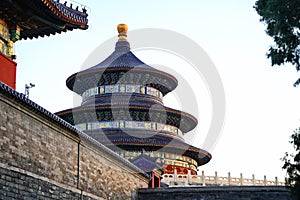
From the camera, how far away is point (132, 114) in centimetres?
3762

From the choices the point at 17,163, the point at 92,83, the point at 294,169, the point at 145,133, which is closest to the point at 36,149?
the point at 17,163

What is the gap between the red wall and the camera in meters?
18.0

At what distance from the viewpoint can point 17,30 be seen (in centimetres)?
1955

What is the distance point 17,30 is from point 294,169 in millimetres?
11711

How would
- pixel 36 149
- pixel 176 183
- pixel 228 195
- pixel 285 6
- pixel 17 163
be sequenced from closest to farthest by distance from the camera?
pixel 285 6 < pixel 17 163 < pixel 36 149 < pixel 228 195 < pixel 176 183

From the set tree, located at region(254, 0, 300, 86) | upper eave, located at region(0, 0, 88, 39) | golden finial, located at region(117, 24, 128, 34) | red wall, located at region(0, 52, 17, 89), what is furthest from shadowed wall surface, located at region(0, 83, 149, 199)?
golden finial, located at region(117, 24, 128, 34)

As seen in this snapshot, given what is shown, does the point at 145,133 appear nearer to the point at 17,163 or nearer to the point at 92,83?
the point at 92,83

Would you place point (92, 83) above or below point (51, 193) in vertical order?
above

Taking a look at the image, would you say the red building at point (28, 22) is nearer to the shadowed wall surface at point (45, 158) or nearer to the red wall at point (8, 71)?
the red wall at point (8, 71)

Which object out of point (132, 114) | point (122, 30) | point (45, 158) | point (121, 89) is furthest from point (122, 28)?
point (45, 158)

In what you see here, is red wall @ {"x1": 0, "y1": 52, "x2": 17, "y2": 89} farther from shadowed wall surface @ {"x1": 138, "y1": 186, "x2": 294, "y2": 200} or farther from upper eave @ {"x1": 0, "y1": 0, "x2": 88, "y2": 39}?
shadowed wall surface @ {"x1": 138, "y1": 186, "x2": 294, "y2": 200}

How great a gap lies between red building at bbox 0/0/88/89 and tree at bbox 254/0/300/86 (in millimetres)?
8960

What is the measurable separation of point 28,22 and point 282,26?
10.8m

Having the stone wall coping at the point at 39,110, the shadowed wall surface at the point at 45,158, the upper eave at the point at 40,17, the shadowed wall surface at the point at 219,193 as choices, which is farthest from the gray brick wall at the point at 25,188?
the shadowed wall surface at the point at 219,193
